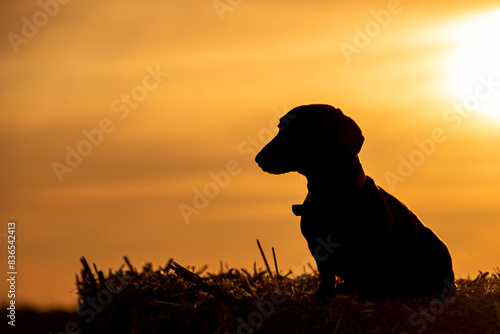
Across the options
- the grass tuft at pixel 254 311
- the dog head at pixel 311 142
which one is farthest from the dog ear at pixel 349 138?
the grass tuft at pixel 254 311

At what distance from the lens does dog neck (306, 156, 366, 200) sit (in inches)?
262

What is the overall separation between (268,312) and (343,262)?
3.31 feet

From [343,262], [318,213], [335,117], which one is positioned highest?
[335,117]

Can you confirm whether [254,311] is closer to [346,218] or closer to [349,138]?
[346,218]

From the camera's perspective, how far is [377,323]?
608 cm

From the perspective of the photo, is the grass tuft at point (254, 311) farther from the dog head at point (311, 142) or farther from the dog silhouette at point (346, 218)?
the dog head at point (311, 142)

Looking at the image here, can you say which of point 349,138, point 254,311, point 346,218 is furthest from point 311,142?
point 254,311

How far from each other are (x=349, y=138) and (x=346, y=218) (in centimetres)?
70

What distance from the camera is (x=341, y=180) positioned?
21.9 feet

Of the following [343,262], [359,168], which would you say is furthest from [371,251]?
[359,168]

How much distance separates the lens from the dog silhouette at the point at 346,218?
21.9 ft

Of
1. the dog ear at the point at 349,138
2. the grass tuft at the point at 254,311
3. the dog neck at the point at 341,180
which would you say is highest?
the dog ear at the point at 349,138

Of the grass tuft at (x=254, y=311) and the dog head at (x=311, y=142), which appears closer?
the grass tuft at (x=254, y=311)

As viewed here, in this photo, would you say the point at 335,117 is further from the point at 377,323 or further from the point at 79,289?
the point at 79,289
